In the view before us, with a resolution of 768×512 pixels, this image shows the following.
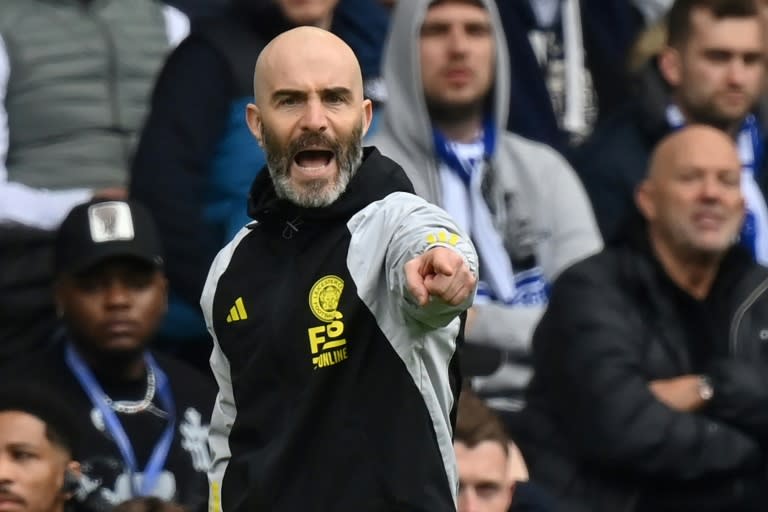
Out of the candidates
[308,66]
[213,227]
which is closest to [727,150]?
Result: [213,227]

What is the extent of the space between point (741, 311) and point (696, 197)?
457 mm

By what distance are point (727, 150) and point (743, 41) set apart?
3.19 ft

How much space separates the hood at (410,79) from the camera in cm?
754

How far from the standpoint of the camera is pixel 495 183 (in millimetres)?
7684

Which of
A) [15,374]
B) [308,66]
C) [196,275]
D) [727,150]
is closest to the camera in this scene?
[308,66]

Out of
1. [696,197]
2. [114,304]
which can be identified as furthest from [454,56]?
[114,304]

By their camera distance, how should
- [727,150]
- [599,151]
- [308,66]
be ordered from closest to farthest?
[308,66] → [727,150] → [599,151]

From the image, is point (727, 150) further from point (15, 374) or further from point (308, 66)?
point (308, 66)

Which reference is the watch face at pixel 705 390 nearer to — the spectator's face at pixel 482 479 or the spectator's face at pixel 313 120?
the spectator's face at pixel 482 479

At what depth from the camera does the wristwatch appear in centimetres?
699

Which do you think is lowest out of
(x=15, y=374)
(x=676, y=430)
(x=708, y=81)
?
(x=676, y=430)

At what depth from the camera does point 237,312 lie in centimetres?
438

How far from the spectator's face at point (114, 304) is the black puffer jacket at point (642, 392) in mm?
1288

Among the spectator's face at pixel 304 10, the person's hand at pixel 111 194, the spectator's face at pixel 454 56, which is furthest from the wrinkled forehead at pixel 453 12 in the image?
the person's hand at pixel 111 194
